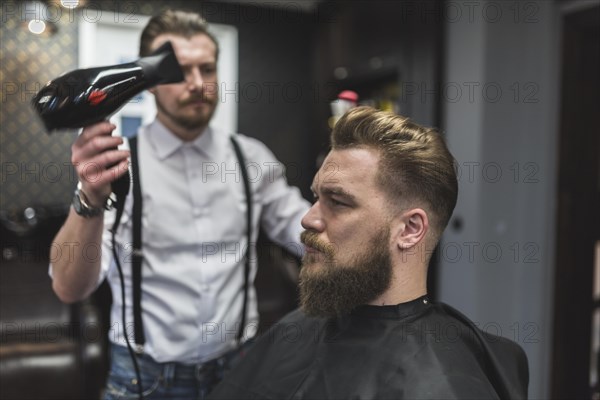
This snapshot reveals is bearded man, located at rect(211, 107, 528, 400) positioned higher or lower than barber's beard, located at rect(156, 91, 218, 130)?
lower

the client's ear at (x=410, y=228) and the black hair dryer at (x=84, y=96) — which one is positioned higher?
the black hair dryer at (x=84, y=96)

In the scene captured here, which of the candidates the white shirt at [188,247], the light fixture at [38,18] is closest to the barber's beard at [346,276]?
the white shirt at [188,247]

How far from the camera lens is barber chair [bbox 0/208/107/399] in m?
2.21

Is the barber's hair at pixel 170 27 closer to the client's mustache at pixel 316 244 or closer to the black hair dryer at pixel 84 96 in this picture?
the black hair dryer at pixel 84 96

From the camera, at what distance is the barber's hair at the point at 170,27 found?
162 centimetres

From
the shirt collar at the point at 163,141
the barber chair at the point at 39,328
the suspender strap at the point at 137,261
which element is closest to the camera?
the suspender strap at the point at 137,261

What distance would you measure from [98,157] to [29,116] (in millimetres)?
2931

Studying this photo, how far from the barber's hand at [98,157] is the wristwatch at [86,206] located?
0.05 meters

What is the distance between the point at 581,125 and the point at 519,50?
0.50 metres

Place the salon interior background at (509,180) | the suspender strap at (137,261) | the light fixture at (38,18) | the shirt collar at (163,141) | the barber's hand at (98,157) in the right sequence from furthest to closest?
the light fixture at (38,18) → the salon interior background at (509,180) → the shirt collar at (163,141) → the suspender strap at (137,261) → the barber's hand at (98,157)

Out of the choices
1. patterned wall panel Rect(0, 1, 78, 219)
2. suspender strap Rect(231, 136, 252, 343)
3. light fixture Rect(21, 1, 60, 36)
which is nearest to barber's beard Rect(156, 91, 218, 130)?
suspender strap Rect(231, 136, 252, 343)

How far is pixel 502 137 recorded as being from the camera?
281cm

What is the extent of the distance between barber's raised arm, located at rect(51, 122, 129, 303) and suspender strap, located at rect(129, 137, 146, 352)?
12cm

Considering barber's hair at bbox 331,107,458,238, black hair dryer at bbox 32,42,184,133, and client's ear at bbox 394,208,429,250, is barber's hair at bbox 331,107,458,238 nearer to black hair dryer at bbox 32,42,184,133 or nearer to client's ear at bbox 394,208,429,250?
client's ear at bbox 394,208,429,250
